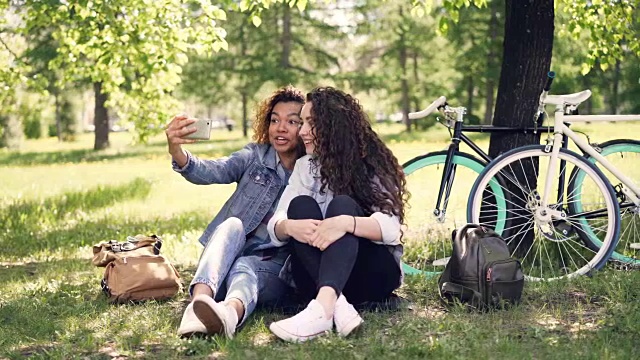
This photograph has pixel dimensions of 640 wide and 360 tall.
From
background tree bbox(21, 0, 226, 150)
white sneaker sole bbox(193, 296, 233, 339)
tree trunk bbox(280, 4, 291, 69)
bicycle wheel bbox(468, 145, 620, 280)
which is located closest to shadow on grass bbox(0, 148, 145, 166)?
tree trunk bbox(280, 4, 291, 69)

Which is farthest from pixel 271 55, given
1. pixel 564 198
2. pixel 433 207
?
pixel 564 198

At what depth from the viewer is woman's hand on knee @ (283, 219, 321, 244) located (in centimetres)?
435

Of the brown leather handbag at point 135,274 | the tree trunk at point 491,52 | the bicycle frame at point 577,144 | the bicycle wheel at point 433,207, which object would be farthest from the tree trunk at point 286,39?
the brown leather handbag at point 135,274

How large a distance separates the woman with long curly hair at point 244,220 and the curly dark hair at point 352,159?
399 millimetres

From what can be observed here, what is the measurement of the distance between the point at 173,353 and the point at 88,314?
3.68 feet

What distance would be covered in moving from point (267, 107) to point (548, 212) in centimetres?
199

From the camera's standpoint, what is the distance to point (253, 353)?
13.3 ft

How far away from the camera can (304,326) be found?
4145 millimetres

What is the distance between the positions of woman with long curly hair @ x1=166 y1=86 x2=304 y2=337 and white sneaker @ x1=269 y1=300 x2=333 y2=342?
0.87 ft

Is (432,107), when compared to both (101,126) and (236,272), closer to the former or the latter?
(236,272)

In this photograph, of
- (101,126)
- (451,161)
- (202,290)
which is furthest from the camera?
(101,126)

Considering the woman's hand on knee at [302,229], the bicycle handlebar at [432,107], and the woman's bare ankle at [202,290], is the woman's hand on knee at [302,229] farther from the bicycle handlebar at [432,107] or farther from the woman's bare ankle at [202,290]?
the bicycle handlebar at [432,107]

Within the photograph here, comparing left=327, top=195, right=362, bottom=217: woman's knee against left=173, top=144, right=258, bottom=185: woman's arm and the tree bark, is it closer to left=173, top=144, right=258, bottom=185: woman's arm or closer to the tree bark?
left=173, top=144, right=258, bottom=185: woman's arm

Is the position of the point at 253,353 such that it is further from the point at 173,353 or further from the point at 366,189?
the point at 366,189
